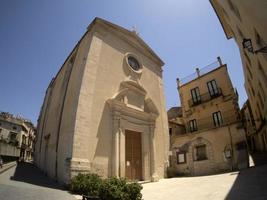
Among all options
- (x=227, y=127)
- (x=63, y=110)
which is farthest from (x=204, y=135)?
(x=63, y=110)

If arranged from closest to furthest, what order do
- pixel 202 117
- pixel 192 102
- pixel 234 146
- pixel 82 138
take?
pixel 82 138, pixel 234 146, pixel 202 117, pixel 192 102

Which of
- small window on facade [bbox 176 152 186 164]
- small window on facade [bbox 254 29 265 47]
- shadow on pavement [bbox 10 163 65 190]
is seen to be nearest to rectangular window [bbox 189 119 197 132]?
small window on facade [bbox 176 152 186 164]

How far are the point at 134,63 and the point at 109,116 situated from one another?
5.94 m

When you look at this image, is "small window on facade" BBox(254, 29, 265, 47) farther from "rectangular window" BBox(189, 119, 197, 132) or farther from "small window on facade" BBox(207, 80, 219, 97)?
"rectangular window" BBox(189, 119, 197, 132)

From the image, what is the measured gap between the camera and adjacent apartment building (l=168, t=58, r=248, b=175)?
1454 centimetres

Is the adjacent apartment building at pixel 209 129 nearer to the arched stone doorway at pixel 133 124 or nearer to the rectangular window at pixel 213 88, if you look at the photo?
the rectangular window at pixel 213 88

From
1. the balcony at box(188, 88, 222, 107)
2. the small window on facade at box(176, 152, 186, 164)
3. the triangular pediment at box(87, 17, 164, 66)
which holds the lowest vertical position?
the small window on facade at box(176, 152, 186, 164)

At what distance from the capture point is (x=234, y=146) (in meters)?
14.3

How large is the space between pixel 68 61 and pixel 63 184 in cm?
1050

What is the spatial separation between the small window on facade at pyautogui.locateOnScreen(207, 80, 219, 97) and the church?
22.1 feet

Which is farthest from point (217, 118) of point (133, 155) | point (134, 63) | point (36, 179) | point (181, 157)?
point (36, 179)

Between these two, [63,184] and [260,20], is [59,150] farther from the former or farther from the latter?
[260,20]

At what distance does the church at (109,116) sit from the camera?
1046 cm

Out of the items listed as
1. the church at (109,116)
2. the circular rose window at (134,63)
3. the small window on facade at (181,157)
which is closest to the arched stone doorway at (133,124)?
the church at (109,116)
